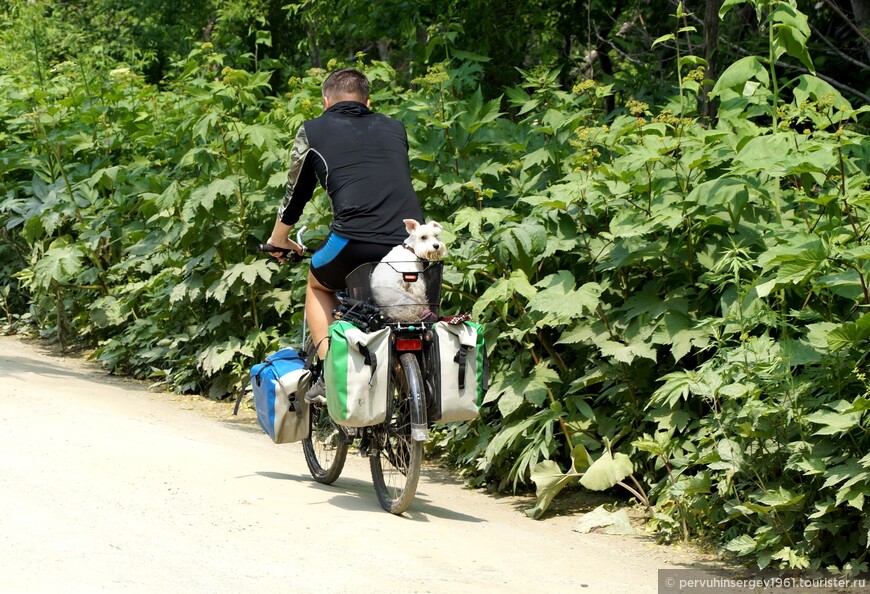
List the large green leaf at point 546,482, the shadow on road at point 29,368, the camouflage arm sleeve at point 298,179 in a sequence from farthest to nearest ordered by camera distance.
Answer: the shadow on road at point 29,368 → the large green leaf at point 546,482 → the camouflage arm sleeve at point 298,179

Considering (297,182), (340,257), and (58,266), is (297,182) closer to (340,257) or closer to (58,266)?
(340,257)

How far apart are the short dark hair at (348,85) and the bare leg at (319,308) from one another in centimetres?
92

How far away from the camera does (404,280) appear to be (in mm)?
5430

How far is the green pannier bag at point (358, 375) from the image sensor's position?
17.2ft

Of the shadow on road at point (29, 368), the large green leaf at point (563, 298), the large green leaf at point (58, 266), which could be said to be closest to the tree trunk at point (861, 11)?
the large green leaf at point (563, 298)

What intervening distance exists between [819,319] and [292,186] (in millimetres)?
2584

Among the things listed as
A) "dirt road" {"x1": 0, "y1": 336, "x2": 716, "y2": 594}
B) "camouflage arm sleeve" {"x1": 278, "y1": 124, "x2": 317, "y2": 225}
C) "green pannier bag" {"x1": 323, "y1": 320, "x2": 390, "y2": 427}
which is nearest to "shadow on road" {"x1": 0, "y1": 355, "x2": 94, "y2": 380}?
"dirt road" {"x1": 0, "y1": 336, "x2": 716, "y2": 594}

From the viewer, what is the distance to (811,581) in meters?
4.81

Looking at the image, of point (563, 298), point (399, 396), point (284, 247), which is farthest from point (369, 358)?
point (563, 298)

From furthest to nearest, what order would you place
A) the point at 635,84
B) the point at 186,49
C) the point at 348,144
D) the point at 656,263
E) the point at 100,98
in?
1. the point at 186,49
2. the point at 100,98
3. the point at 635,84
4. the point at 656,263
5. the point at 348,144

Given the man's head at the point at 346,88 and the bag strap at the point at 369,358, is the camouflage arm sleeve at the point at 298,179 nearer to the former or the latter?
the man's head at the point at 346,88

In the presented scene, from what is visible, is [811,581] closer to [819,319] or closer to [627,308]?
[819,319]

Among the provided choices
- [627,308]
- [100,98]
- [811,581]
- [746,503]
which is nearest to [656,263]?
[627,308]

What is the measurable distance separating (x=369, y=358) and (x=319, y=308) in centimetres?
73
